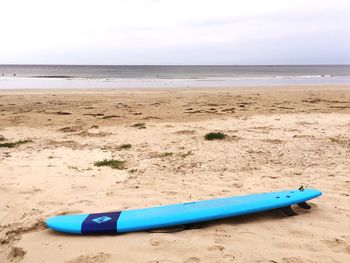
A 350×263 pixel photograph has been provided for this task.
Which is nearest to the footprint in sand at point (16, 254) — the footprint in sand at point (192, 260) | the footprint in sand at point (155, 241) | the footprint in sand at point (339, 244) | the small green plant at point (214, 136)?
the footprint in sand at point (155, 241)

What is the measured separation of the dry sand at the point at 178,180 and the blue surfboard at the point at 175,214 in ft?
0.29

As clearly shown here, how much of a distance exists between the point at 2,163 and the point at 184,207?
3.38 m

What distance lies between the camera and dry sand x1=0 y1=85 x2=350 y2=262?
2.84 m

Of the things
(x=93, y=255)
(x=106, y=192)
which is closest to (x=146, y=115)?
(x=106, y=192)

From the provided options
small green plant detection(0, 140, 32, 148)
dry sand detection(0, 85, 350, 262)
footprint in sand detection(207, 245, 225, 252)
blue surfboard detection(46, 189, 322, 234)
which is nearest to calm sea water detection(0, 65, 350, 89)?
dry sand detection(0, 85, 350, 262)

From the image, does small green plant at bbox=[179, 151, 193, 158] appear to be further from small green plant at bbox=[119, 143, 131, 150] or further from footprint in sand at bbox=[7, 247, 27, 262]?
footprint in sand at bbox=[7, 247, 27, 262]

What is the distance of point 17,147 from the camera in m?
6.38

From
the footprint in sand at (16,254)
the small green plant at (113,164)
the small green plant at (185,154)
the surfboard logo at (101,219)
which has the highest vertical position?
the small green plant at (185,154)

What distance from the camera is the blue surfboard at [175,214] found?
3121mm

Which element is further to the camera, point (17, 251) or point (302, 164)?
point (302, 164)

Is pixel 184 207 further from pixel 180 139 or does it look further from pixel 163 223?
pixel 180 139

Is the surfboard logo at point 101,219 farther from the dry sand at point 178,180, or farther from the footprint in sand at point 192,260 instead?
the footprint in sand at point 192,260

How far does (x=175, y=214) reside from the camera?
130 inches

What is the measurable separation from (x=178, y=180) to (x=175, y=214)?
4.13ft
